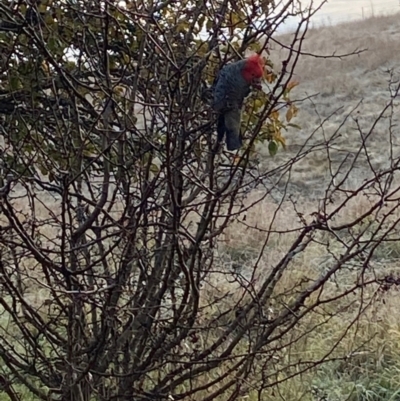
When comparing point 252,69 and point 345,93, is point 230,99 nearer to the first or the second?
point 252,69

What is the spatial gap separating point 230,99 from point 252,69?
0.37ft

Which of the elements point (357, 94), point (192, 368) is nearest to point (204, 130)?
point (192, 368)

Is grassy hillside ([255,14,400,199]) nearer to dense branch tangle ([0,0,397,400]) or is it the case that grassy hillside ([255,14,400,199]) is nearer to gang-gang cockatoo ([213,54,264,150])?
dense branch tangle ([0,0,397,400])

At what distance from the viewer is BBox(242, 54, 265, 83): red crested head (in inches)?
82.8

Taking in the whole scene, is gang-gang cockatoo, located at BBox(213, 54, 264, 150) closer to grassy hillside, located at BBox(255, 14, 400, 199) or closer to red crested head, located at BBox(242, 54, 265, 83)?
red crested head, located at BBox(242, 54, 265, 83)

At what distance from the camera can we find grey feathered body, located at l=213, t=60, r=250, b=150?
6.97 feet

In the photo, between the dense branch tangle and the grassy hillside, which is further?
the grassy hillside

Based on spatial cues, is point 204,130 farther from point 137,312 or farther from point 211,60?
point 137,312

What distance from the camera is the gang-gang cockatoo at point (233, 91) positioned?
2115 millimetres

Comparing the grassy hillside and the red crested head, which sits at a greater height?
the grassy hillside

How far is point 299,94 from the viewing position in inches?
709

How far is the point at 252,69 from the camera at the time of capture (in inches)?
83.3

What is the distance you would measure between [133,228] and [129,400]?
75cm

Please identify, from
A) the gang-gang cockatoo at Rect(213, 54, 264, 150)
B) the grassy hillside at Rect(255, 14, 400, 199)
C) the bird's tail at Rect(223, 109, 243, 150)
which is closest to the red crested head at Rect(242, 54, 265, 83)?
the gang-gang cockatoo at Rect(213, 54, 264, 150)
